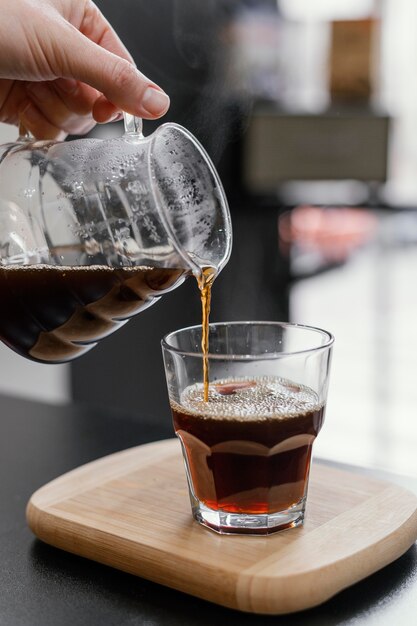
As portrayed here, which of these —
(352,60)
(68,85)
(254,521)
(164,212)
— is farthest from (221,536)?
(352,60)

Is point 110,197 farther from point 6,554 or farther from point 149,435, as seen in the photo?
point 149,435

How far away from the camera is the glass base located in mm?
919

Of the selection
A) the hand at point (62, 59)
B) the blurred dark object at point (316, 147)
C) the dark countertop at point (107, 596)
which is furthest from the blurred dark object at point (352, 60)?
the dark countertop at point (107, 596)

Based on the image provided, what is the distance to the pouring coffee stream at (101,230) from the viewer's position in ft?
3.04

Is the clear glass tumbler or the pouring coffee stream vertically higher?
the pouring coffee stream

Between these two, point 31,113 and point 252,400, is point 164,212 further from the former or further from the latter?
point 31,113

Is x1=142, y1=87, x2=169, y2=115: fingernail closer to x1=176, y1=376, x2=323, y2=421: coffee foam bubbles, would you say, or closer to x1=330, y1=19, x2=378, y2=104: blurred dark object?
x1=176, y1=376, x2=323, y2=421: coffee foam bubbles

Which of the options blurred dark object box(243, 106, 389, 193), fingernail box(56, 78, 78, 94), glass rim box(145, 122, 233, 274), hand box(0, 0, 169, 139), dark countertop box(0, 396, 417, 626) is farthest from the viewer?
blurred dark object box(243, 106, 389, 193)

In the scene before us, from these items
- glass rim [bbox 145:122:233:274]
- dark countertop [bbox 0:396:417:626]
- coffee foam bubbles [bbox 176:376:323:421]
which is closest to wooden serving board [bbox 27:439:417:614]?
dark countertop [bbox 0:396:417:626]

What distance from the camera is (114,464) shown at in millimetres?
1129

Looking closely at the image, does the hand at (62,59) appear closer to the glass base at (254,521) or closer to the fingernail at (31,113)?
the fingernail at (31,113)

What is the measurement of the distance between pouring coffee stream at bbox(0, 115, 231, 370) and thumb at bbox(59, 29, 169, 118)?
69mm

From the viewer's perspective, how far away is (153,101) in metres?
1.05

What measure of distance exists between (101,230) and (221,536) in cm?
35
